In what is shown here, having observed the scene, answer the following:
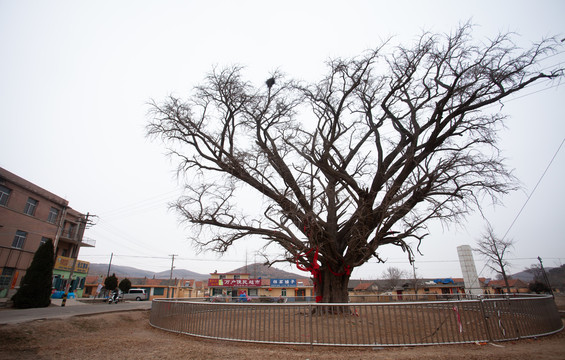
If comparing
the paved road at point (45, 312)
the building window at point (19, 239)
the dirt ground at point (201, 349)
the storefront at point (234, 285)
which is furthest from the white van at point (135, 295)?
the dirt ground at point (201, 349)

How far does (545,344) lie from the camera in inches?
252

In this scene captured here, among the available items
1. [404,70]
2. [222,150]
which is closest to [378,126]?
[404,70]

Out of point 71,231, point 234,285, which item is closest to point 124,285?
point 71,231

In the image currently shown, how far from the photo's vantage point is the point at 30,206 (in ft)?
90.3

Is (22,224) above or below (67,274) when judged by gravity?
above

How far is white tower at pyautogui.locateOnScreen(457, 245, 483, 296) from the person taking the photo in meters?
27.6

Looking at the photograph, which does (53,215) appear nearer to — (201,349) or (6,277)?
(6,277)

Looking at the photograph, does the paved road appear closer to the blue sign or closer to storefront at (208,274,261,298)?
storefront at (208,274,261,298)

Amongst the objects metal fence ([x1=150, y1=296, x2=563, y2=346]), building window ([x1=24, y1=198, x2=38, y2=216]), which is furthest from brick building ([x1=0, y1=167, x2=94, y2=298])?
metal fence ([x1=150, y1=296, x2=563, y2=346])

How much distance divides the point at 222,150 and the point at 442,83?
10.8m

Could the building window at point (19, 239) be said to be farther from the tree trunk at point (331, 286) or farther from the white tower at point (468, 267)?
the white tower at point (468, 267)

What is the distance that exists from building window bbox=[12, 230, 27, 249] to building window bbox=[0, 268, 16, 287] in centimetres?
201

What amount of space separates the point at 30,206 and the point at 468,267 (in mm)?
43694

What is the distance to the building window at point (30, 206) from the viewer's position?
27.1m
